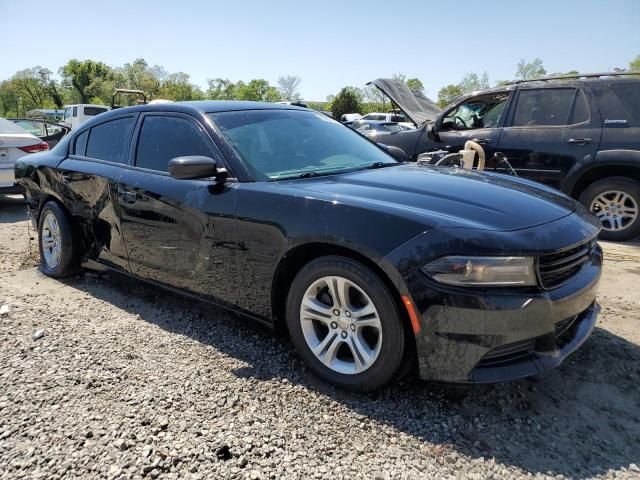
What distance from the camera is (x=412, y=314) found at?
219cm

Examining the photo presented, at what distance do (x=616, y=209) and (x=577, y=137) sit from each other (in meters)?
0.96

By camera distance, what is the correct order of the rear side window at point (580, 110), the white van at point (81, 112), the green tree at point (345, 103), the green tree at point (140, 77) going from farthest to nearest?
the green tree at point (140, 77) < the green tree at point (345, 103) < the white van at point (81, 112) < the rear side window at point (580, 110)

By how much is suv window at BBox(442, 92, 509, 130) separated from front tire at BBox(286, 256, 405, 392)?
4.86 metres

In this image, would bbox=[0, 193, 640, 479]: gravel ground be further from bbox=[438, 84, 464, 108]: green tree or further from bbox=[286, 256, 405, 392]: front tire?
bbox=[438, 84, 464, 108]: green tree

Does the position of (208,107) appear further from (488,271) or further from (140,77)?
(140,77)

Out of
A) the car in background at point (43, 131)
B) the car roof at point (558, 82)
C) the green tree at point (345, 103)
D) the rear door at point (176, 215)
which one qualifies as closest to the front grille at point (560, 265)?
the rear door at point (176, 215)

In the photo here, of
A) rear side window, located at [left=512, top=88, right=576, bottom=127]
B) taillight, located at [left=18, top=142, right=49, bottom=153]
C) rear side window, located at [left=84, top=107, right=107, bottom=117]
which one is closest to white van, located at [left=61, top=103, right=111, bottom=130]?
rear side window, located at [left=84, top=107, right=107, bottom=117]

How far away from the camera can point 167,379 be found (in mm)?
2658

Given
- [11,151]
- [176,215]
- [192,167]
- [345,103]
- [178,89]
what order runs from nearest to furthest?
[192,167] < [176,215] < [11,151] < [345,103] < [178,89]

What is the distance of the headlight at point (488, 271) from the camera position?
6.91ft

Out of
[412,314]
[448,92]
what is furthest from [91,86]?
[412,314]

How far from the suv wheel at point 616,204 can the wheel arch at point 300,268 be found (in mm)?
4389

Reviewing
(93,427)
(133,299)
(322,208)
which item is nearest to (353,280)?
(322,208)

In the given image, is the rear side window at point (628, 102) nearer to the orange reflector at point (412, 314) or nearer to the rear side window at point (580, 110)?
the rear side window at point (580, 110)
